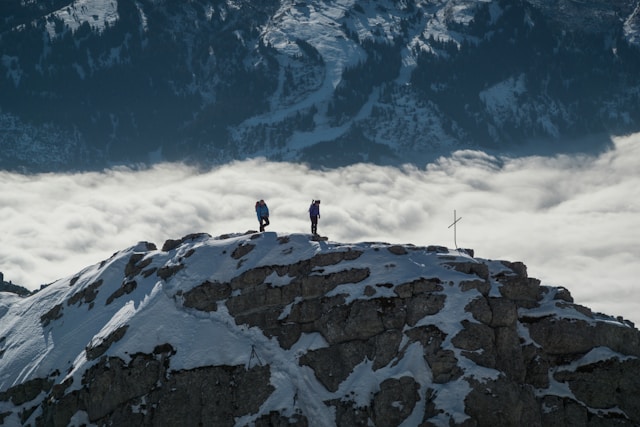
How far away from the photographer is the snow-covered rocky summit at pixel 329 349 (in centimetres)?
7350

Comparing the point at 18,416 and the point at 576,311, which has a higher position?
the point at 576,311

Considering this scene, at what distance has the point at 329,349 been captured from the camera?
79.2 metres

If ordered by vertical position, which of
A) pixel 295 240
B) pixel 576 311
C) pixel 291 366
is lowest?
pixel 291 366

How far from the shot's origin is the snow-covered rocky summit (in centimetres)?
7350

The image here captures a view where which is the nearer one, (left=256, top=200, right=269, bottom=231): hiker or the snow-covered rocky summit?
the snow-covered rocky summit

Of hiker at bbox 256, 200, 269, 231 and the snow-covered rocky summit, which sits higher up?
hiker at bbox 256, 200, 269, 231

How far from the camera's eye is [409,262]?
85.0 metres

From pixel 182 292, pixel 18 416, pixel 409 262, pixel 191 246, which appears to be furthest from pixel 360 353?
pixel 18 416

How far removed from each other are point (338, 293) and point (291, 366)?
898cm

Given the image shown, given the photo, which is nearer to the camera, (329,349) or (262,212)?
(329,349)

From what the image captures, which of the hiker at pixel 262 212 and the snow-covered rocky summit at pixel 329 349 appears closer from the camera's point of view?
the snow-covered rocky summit at pixel 329 349

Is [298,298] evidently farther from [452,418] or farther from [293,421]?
[452,418]

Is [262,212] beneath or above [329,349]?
above

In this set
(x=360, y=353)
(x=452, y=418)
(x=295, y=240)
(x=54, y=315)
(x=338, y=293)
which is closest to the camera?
(x=452, y=418)
